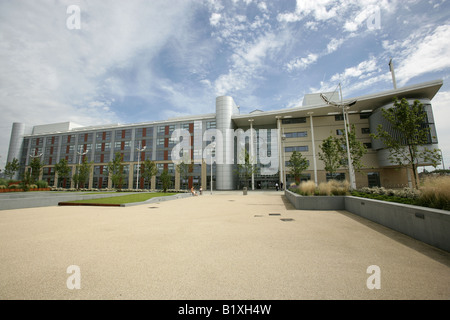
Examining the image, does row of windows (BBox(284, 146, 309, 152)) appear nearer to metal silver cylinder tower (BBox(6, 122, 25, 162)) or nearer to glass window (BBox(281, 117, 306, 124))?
glass window (BBox(281, 117, 306, 124))

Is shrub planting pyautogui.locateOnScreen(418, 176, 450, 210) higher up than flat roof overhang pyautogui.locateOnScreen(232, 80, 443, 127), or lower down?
lower down

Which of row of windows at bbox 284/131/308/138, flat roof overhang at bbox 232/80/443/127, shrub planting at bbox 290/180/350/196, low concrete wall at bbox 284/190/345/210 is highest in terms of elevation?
flat roof overhang at bbox 232/80/443/127

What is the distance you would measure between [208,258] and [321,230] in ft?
14.5

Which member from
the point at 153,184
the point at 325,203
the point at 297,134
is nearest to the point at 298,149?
the point at 297,134

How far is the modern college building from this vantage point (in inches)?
1578

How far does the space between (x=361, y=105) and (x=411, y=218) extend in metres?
43.1

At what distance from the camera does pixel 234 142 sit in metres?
50.5

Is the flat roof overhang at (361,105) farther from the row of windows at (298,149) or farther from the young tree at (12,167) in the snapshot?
the young tree at (12,167)

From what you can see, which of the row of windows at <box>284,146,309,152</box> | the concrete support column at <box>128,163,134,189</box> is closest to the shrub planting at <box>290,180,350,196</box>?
the row of windows at <box>284,146,309,152</box>

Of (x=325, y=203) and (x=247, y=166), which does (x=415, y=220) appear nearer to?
(x=325, y=203)

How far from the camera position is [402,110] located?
13602mm

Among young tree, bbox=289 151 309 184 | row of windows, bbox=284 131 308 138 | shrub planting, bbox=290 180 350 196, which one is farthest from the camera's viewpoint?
row of windows, bbox=284 131 308 138

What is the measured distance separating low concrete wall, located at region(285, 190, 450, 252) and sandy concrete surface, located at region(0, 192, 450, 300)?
0.96ft
